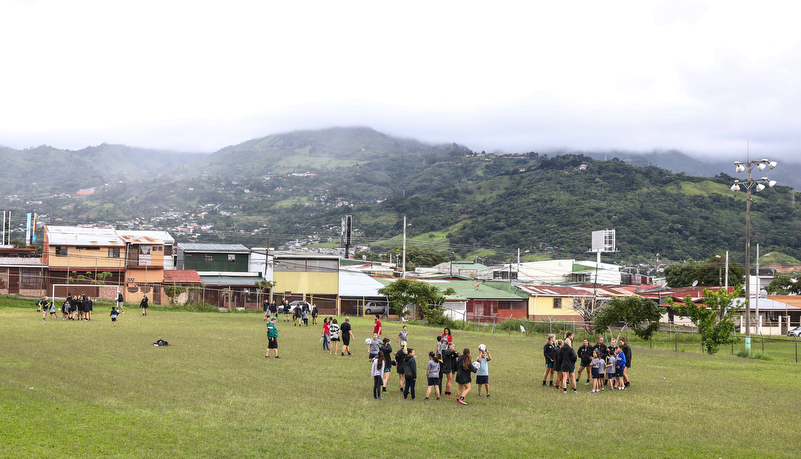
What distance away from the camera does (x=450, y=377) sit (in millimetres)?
17141

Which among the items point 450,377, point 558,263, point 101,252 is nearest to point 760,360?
point 450,377

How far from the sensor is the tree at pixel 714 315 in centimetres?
3097

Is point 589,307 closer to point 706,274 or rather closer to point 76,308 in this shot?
point 706,274

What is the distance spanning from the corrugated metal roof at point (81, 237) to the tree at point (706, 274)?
72492 mm

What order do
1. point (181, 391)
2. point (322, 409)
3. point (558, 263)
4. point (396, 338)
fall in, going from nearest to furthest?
point (322, 409)
point (181, 391)
point (396, 338)
point (558, 263)

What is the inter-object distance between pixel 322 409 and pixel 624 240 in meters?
130

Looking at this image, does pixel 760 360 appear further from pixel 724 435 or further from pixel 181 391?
pixel 181 391

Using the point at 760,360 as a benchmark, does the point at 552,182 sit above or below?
above

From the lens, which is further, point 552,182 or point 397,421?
point 552,182

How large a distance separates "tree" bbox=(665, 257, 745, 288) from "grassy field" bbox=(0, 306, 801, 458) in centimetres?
6275

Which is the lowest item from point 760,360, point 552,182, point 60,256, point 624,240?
point 760,360

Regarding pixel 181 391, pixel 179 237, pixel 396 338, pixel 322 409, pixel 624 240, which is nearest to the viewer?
pixel 322 409

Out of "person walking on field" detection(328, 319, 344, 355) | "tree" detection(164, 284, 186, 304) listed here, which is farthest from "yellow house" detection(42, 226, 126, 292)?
"person walking on field" detection(328, 319, 344, 355)

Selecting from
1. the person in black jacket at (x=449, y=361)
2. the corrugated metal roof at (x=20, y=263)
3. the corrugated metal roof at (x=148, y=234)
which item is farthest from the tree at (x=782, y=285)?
the corrugated metal roof at (x=20, y=263)
